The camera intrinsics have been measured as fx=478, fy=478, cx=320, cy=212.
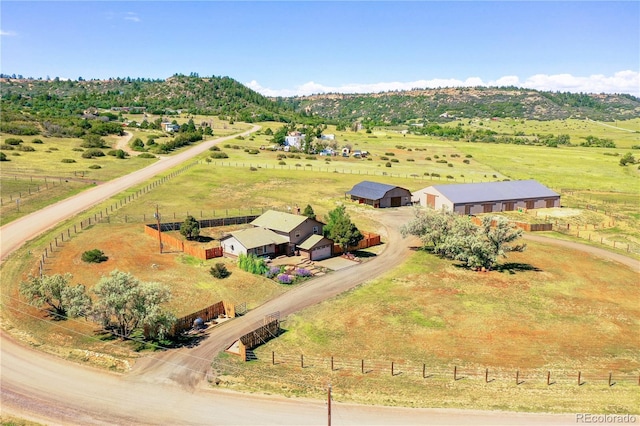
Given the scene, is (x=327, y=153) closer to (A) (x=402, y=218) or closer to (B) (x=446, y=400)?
(A) (x=402, y=218)

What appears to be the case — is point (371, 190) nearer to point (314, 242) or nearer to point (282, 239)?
point (314, 242)

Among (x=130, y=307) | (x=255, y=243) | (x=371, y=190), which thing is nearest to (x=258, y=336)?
(x=130, y=307)

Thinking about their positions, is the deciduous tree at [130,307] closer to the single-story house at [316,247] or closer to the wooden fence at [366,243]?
the single-story house at [316,247]

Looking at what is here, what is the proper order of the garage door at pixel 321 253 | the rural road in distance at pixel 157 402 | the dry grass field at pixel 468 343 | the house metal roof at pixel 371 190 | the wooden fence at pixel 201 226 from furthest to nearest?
the house metal roof at pixel 371 190 → the garage door at pixel 321 253 → the wooden fence at pixel 201 226 → the dry grass field at pixel 468 343 → the rural road in distance at pixel 157 402

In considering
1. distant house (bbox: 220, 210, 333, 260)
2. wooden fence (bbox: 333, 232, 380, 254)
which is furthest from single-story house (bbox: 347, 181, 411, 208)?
distant house (bbox: 220, 210, 333, 260)

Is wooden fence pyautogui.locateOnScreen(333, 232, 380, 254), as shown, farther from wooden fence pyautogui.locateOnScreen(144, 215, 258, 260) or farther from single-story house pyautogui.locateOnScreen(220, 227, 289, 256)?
wooden fence pyautogui.locateOnScreen(144, 215, 258, 260)

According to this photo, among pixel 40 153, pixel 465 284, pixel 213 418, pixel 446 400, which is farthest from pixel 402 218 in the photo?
pixel 40 153

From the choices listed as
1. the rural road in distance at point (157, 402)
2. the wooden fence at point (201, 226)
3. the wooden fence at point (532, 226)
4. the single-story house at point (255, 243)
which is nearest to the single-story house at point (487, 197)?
the wooden fence at point (532, 226)
